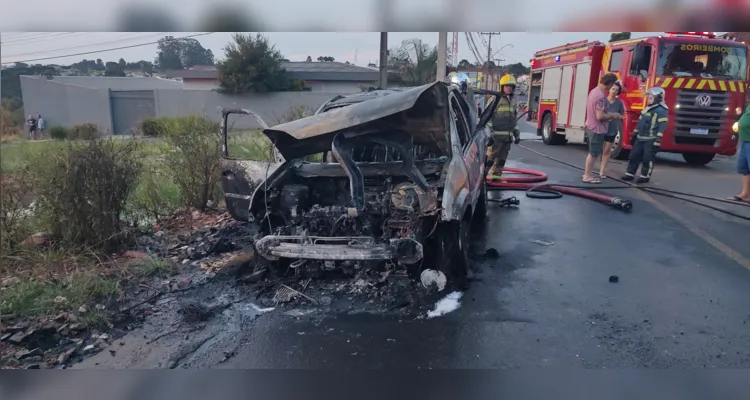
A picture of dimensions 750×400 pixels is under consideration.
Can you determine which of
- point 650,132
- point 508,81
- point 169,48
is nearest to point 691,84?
point 650,132

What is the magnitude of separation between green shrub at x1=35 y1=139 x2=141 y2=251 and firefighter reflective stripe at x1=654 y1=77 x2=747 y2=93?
10.3 meters

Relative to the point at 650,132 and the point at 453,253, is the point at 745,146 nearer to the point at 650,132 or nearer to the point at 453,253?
the point at 650,132

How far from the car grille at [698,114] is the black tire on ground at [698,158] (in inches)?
32.6

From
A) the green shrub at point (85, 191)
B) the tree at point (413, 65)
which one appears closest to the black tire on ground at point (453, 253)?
the green shrub at point (85, 191)

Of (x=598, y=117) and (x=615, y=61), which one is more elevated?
(x=615, y=61)

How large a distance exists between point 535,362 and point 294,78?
102ft

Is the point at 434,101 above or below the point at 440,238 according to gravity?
above

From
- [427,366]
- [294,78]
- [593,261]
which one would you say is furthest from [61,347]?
[294,78]

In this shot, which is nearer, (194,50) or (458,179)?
(194,50)

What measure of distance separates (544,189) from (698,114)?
16.2ft

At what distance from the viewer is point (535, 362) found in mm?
3189

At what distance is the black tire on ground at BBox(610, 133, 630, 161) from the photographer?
1182 centimetres

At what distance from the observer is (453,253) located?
442 centimetres

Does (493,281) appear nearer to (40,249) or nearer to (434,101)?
(434,101)
